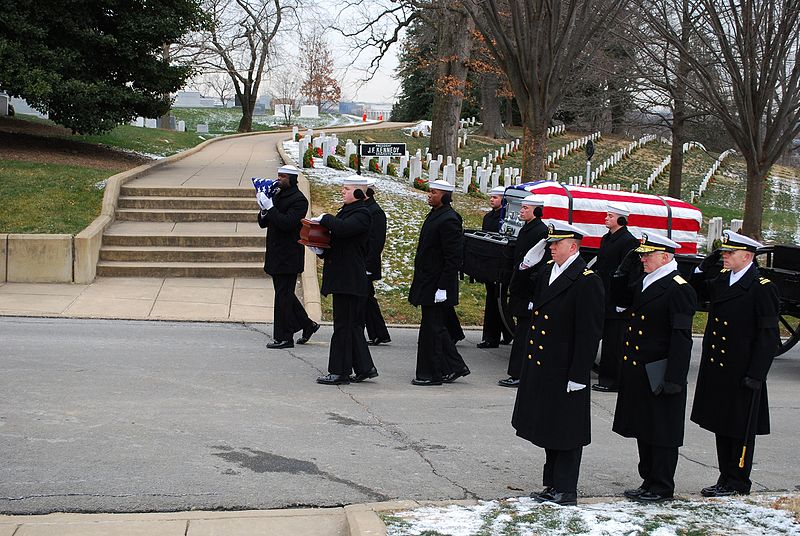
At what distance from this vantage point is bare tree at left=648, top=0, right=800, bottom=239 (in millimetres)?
19016

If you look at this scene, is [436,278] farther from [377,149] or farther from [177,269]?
[177,269]

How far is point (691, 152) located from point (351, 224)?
50.5 meters

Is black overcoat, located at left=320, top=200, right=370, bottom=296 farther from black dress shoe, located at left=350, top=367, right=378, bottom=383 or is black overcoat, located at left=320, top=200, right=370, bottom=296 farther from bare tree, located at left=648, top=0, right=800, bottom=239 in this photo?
bare tree, located at left=648, top=0, right=800, bottom=239

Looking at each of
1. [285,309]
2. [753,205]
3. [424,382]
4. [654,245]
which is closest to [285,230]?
[285,309]

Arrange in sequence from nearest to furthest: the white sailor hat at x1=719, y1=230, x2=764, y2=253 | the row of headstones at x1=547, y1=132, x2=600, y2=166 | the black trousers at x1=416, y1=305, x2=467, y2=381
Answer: the white sailor hat at x1=719, y1=230, x2=764, y2=253
the black trousers at x1=416, y1=305, x2=467, y2=381
the row of headstones at x1=547, y1=132, x2=600, y2=166

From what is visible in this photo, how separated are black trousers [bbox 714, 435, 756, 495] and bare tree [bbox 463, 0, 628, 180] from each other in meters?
12.4

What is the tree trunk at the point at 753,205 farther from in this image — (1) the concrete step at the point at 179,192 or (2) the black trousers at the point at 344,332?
(2) the black trousers at the point at 344,332

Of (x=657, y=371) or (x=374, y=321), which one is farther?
(x=374, y=321)

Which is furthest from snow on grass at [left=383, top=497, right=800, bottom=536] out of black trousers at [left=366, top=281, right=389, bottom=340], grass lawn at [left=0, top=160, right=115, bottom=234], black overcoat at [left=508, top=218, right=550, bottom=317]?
grass lawn at [left=0, top=160, right=115, bottom=234]

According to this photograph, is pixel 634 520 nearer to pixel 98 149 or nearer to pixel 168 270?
pixel 168 270

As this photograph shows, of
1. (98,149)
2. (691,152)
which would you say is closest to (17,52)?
(98,149)

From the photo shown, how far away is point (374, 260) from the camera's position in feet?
37.5

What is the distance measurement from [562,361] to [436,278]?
12.1ft

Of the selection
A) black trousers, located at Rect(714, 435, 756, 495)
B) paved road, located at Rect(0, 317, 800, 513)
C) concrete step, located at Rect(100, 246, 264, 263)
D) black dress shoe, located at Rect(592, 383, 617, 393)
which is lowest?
paved road, located at Rect(0, 317, 800, 513)
